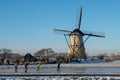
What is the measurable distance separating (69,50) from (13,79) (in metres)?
53.8

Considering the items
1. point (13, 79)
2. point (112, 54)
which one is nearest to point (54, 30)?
point (13, 79)

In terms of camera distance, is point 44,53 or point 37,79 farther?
point 44,53

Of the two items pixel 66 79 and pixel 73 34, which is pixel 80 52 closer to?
pixel 73 34

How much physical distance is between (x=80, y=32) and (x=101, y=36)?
4857mm

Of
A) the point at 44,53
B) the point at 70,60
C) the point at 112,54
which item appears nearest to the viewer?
the point at 70,60

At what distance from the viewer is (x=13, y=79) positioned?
25.2 meters

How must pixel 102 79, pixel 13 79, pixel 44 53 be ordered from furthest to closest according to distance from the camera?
1. pixel 44 53
2. pixel 13 79
3. pixel 102 79

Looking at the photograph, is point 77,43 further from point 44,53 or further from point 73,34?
point 44,53

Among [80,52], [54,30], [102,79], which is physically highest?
[54,30]

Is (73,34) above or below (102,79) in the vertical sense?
above

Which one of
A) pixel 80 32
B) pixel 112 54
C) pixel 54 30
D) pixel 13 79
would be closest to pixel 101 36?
pixel 80 32

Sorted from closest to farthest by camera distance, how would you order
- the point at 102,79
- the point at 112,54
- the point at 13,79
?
the point at 102,79, the point at 13,79, the point at 112,54

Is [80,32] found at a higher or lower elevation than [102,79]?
higher

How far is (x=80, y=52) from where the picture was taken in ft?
260
